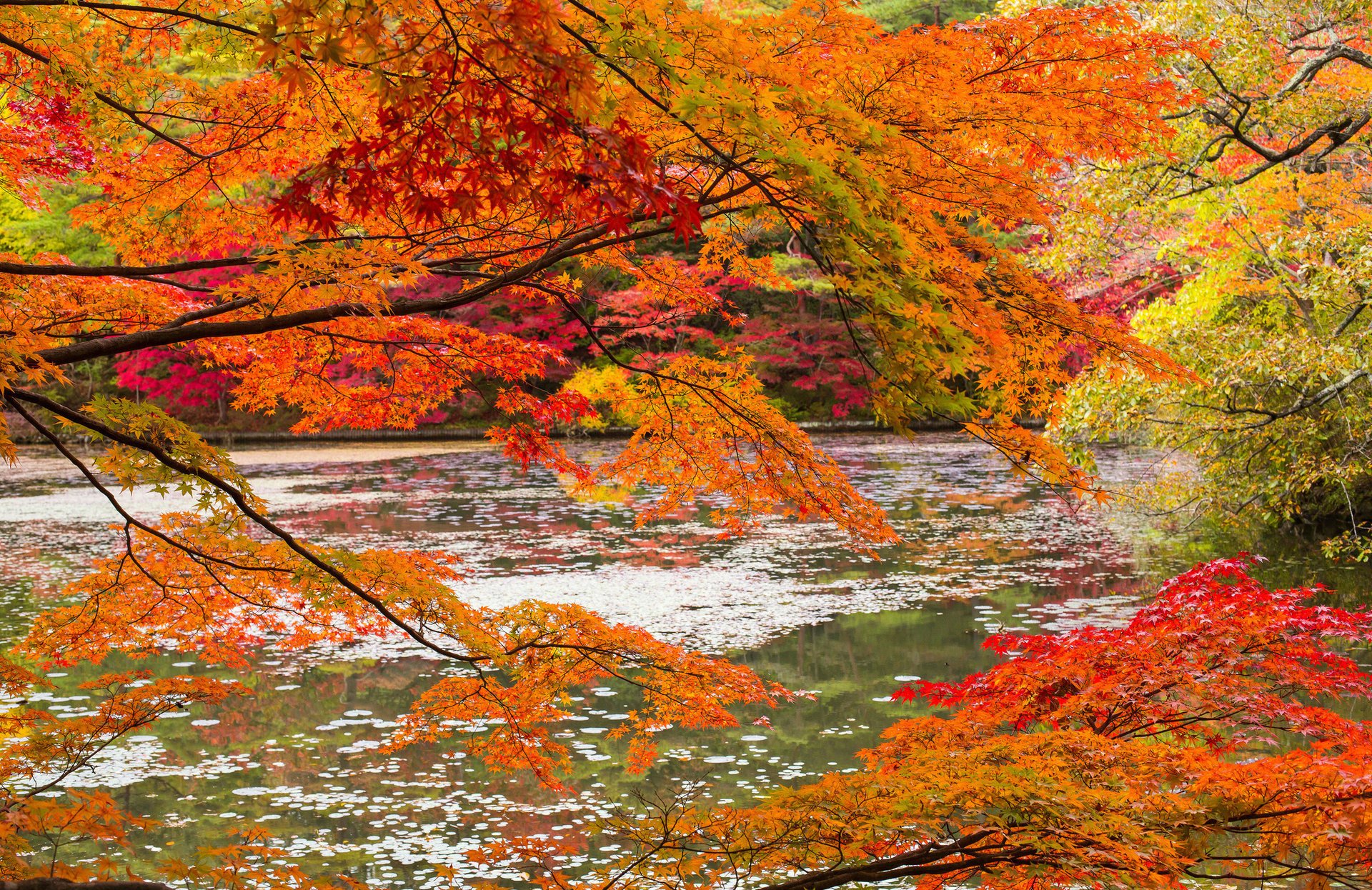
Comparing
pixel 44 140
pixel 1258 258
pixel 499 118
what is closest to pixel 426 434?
pixel 1258 258

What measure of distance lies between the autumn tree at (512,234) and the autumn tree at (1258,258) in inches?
162

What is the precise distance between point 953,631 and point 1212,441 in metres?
3.72

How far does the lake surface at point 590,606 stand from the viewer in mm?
5477

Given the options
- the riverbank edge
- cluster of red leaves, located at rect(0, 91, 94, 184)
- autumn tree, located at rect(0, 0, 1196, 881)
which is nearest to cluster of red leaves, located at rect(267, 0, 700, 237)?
autumn tree, located at rect(0, 0, 1196, 881)

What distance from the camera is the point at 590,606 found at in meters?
9.50

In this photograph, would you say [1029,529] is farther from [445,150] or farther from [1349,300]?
[445,150]

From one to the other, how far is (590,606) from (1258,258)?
702cm

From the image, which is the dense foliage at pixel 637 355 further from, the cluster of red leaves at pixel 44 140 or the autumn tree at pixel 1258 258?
the autumn tree at pixel 1258 258

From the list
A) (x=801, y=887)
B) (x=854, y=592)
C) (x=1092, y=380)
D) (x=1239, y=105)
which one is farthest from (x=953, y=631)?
(x=801, y=887)

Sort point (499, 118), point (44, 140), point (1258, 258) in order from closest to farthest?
point (499, 118) < point (44, 140) < point (1258, 258)

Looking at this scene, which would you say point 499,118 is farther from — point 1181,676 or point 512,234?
point 1181,676

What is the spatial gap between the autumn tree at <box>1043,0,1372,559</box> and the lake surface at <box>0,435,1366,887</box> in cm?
98

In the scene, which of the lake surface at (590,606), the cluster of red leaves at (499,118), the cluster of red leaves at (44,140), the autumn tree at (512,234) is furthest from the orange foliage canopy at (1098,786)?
the cluster of red leaves at (44,140)

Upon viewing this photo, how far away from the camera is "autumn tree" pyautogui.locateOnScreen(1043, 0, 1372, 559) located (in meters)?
8.40
